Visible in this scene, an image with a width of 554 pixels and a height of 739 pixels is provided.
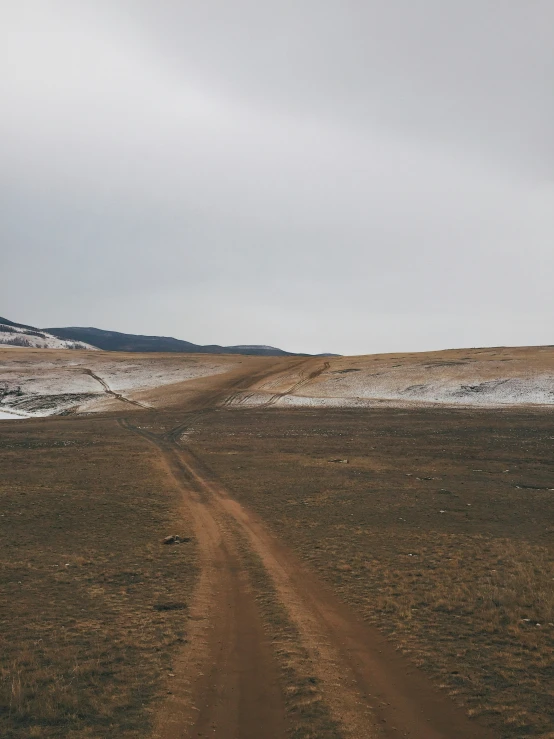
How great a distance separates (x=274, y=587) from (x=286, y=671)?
414cm

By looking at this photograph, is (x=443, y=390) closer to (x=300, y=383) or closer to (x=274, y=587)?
(x=300, y=383)

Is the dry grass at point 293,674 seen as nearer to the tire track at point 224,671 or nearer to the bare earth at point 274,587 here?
the bare earth at point 274,587

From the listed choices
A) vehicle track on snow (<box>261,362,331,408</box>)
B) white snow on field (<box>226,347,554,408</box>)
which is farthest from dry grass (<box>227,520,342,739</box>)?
vehicle track on snow (<box>261,362,331,408</box>)

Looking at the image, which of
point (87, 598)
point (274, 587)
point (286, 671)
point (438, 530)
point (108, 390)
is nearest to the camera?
point (286, 671)

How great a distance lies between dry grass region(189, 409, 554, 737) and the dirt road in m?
0.68

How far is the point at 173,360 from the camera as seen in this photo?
94.2 meters

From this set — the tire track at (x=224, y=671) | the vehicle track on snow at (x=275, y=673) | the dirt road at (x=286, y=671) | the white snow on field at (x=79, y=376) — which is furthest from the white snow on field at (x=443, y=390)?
the tire track at (x=224, y=671)

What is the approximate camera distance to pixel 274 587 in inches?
572

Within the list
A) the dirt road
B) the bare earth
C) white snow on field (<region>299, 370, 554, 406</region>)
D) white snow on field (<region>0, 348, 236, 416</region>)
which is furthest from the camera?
white snow on field (<region>0, 348, 236, 416</region>)

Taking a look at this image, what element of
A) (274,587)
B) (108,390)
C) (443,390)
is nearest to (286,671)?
(274,587)

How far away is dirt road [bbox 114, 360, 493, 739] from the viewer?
8773mm

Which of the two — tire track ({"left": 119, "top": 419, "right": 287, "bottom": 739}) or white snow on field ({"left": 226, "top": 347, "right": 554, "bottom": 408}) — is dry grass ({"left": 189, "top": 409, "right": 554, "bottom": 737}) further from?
white snow on field ({"left": 226, "top": 347, "right": 554, "bottom": 408})

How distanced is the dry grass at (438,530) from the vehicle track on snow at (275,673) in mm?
590

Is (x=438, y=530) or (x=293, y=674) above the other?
(x=438, y=530)
